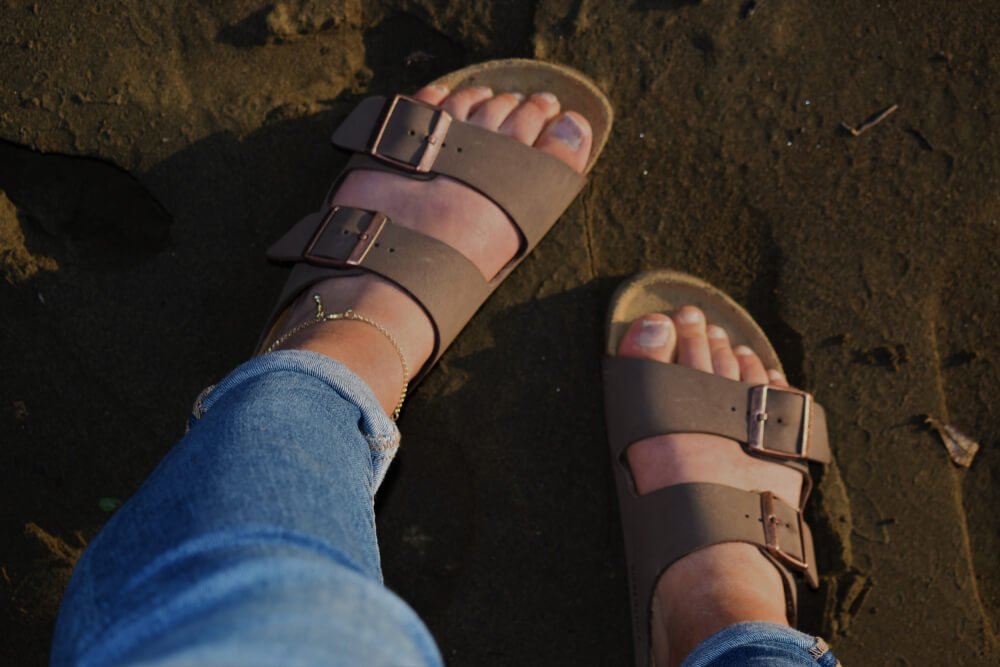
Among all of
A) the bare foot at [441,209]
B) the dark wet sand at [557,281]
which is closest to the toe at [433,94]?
the bare foot at [441,209]

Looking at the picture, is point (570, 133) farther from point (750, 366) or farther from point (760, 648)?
point (760, 648)

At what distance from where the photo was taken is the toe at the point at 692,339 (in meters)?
1.76

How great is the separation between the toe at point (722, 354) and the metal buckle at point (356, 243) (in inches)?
28.3

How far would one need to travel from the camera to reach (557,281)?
176cm

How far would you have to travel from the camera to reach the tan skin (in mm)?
1579

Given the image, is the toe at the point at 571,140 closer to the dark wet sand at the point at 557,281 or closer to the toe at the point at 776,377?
the dark wet sand at the point at 557,281

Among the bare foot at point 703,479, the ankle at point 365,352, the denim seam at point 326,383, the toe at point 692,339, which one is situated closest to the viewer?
the denim seam at point 326,383

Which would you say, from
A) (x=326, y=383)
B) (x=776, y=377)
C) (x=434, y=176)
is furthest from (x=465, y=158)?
(x=776, y=377)

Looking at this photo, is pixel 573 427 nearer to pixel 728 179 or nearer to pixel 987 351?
pixel 728 179

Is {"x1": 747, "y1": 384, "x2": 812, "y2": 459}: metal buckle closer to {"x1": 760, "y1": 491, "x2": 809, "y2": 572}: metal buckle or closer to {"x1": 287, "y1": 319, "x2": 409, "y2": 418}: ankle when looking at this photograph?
{"x1": 760, "y1": 491, "x2": 809, "y2": 572}: metal buckle

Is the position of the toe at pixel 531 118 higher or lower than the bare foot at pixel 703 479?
higher

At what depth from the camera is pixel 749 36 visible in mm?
1718

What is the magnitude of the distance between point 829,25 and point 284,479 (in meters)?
1.40

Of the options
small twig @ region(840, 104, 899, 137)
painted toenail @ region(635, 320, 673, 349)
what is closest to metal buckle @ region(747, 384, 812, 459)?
painted toenail @ region(635, 320, 673, 349)
